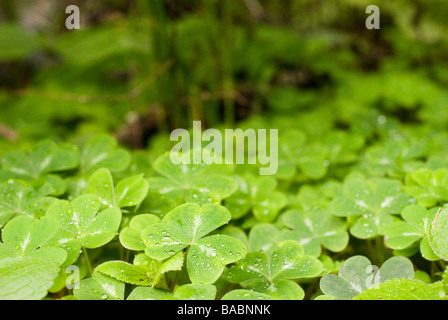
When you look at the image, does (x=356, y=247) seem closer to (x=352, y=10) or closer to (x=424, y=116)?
(x=424, y=116)

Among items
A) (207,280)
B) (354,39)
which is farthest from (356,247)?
(354,39)

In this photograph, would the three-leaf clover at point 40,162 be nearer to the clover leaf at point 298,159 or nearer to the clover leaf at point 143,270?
the clover leaf at point 143,270

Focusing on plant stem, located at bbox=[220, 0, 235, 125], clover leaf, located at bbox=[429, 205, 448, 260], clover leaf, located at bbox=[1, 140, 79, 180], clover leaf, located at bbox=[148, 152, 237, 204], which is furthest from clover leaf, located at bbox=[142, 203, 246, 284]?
plant stem, located at bbox=[220, 0, 235, 125]

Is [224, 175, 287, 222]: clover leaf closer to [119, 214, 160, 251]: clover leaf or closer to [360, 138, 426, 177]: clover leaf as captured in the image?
[119, 214, 160, 251]: clover leaf

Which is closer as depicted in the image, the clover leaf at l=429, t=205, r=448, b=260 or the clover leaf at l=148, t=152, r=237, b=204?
the clover leaf at l=429, t=205, r=448, b=260

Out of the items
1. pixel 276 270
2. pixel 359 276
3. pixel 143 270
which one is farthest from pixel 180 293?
pixel 359 276

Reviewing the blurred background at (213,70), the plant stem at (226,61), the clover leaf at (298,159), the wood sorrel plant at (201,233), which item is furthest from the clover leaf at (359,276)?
the plant stem at (226,61)
